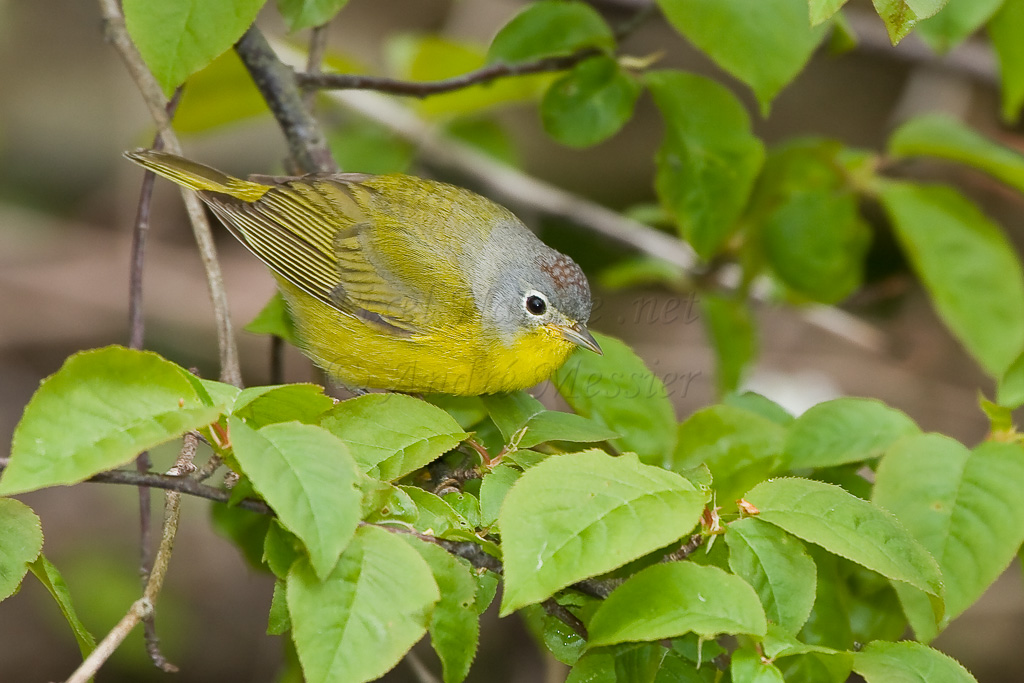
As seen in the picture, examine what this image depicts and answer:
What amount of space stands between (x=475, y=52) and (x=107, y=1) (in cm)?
209

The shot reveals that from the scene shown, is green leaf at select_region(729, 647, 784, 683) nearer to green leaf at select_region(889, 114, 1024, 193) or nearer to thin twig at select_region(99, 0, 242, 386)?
thin twig at select_region(99, 0, 242, 386)

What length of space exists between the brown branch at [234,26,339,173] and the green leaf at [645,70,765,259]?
4.35 ft

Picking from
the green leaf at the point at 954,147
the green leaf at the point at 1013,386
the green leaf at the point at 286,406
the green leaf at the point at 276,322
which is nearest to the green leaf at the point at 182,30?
the green leaf at the point at 286,406

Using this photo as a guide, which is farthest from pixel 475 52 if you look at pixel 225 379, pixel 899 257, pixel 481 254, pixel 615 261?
pixel 899 257

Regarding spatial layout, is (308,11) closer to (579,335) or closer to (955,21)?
(579,335)

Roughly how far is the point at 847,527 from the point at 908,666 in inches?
11.0

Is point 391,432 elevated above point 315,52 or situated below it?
below

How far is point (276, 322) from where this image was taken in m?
3.34

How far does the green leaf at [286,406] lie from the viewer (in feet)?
A: 6.31

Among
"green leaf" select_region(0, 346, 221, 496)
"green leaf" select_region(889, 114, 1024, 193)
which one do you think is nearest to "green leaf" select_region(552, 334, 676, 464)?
"green leaf" select_region(0, 346, 221, 496)

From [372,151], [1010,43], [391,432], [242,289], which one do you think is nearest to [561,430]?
[391,432]

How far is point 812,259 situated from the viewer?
4117mm

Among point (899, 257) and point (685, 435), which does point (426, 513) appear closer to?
point (685, 435)

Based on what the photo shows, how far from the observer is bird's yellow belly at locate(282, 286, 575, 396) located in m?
3.57
